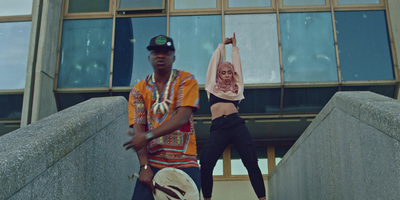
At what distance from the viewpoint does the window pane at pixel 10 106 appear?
1152cm

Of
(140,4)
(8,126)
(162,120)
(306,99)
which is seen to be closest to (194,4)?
(140,4)

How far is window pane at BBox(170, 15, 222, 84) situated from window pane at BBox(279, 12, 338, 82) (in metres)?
1.95

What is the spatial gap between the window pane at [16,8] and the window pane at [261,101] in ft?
23.0

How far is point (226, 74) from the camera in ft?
16.6

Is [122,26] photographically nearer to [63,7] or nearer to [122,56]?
[122,56]

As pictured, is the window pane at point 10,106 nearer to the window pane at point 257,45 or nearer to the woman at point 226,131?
the window pane at point 257,45

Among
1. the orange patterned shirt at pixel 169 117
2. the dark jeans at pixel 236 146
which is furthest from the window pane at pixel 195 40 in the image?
the orange patterned shirt at pixel 169 117

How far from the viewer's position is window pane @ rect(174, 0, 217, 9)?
471 inches

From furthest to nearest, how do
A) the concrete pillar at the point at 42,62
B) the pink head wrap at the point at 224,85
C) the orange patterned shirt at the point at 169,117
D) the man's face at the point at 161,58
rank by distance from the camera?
the concrete pillar at the point at 42,62 → the pink head wrap at the point at 224,85 → the man's face at the point at 161,58 → the orange patterned shirt at the point at 169,117

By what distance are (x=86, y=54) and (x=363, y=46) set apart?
7790 mm

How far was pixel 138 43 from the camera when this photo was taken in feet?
38.1

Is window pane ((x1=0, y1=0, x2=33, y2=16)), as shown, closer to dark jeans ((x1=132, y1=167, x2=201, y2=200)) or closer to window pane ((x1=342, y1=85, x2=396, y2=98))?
window pane ((x1=342, y1=85, x2=396, y2=98))

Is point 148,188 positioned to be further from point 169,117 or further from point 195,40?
point 195,40

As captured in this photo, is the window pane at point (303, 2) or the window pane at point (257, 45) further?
the window pane at point (303, 2)
